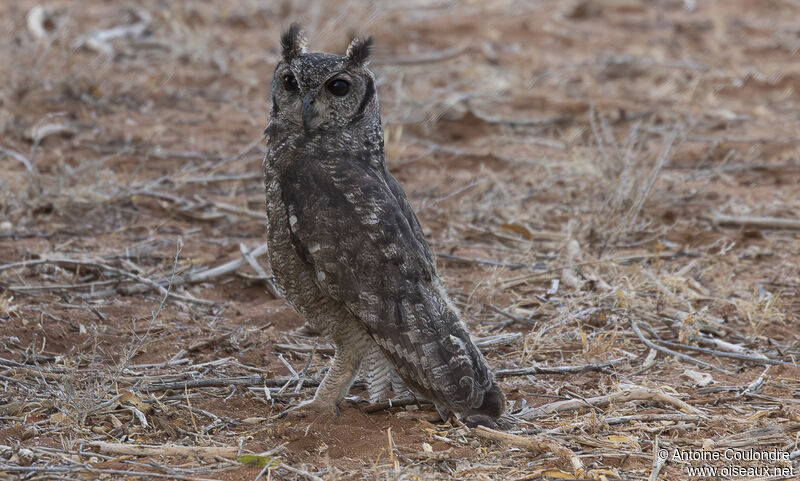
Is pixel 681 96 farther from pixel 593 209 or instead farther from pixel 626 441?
pixel 626 441

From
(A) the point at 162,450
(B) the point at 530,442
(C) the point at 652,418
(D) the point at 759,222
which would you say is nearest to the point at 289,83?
(A) the point at 162,450

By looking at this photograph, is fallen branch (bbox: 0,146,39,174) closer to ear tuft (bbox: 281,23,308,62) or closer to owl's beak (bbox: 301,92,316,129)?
ear tuft (bbox: 281,23,308,62)

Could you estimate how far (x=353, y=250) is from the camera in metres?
4.25

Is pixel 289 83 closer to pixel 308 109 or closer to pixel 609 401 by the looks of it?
pixel 308 109

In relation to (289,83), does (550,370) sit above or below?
below

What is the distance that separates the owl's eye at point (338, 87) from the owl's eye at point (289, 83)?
6.2 inches

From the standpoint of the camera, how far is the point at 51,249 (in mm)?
6145

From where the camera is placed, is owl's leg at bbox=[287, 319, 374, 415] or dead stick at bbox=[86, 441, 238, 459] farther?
owl's leg at bbox=[287, 319, 374, 415]

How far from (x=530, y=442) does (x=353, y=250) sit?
117 centimetres

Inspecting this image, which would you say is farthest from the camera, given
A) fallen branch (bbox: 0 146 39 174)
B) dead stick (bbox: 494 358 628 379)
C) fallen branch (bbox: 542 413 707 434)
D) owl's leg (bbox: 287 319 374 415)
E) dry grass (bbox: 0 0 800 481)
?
fallen branch (bbox: 0 146 39 174)

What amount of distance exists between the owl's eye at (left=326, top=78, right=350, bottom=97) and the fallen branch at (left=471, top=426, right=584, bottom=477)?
67.3 inches

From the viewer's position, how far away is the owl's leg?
4.42 metres

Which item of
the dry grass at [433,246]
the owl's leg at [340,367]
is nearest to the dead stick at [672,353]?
the dry grass at [433,246]

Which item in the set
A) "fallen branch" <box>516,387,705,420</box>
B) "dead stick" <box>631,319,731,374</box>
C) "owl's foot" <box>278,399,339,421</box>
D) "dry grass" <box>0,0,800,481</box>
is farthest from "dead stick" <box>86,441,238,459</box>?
"dead stick" <box>631,319,731,374</box>
